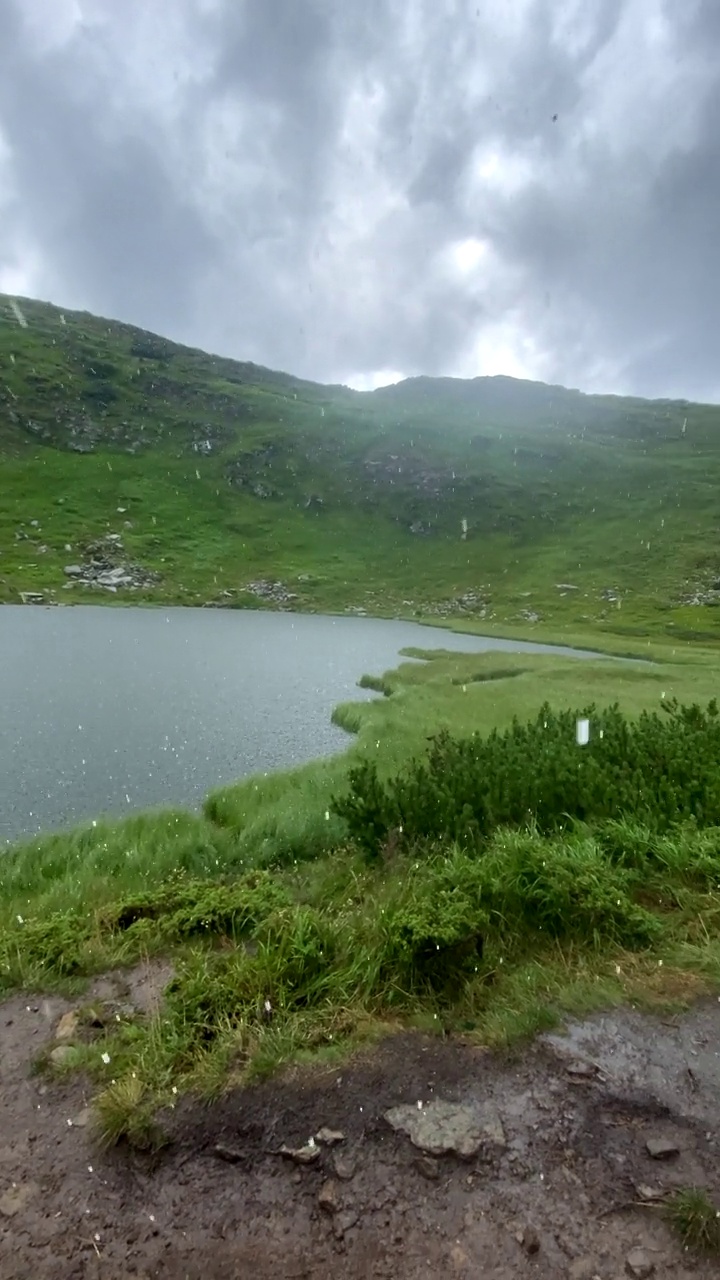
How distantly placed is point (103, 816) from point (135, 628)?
55722 mm

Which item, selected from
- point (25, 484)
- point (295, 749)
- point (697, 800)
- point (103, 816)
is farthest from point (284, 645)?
point (25, 484)

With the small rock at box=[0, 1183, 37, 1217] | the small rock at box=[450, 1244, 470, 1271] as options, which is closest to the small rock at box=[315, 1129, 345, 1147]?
the small rock at box=[450, 1244, 470, 1271]

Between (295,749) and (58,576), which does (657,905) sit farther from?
(58,576)

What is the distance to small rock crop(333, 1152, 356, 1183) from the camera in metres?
5.74

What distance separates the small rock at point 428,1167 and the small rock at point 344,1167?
55 centimetres

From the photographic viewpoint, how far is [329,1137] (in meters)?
6.11

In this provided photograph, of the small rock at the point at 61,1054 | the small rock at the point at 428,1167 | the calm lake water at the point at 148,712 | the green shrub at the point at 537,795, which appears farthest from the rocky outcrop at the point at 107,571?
the small rock at the point at 428,1167

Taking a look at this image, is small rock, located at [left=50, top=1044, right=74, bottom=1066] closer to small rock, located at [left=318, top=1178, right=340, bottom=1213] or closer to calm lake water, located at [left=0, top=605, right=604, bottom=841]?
small rock, located at [left=318, top=1178, right=340, bottom=1213]

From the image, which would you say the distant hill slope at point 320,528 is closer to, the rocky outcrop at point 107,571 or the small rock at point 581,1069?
the rocky outcrop at point 107,571

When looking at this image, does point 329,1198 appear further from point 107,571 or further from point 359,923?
point 107,571

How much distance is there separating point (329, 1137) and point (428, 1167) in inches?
36.3

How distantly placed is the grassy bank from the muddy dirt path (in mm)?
457

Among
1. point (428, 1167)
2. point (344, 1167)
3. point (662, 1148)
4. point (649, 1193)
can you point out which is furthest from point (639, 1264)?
point (344, 1167)

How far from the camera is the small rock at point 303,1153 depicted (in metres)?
5.88
